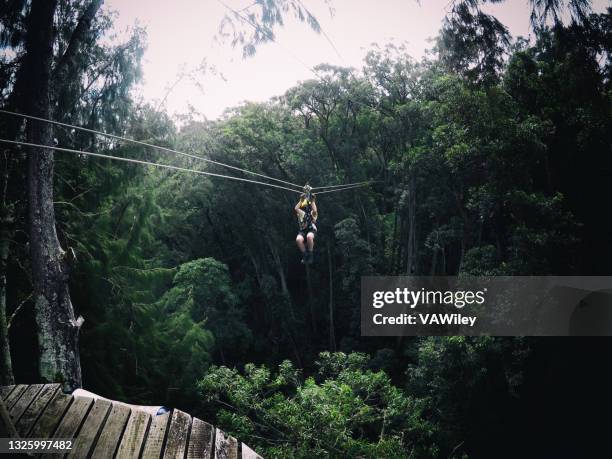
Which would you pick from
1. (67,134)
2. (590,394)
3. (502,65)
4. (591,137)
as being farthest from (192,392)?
(591,137)

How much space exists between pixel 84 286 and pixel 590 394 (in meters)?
14.3

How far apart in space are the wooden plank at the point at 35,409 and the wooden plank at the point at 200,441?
95cm

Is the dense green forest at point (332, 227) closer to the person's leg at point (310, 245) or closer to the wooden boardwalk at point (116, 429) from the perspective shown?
the person's leg at point (310, 245)

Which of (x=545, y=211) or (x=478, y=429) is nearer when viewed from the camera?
(x=545, y=211)

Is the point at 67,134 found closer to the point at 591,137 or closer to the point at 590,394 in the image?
the point at 591,137

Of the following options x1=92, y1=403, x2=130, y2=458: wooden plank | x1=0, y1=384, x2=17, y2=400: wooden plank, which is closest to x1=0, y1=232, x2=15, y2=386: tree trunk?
x1=0, y1=384, x2=17, y2=400: wooden plank

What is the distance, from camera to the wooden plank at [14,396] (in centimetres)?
254

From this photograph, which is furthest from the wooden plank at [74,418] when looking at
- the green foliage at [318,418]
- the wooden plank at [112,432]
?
the green foliage at [318,418]

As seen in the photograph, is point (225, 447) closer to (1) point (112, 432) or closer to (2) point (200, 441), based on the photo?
(2) point (200, 441)

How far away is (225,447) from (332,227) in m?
16.6

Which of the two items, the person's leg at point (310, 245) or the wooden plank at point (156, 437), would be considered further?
the person's leg at point (310, 245)

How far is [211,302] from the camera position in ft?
57.1

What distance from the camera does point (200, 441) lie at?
213cm

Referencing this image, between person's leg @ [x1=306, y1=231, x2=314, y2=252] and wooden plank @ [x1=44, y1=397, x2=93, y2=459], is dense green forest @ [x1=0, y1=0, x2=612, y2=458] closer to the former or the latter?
person's leg @ [x1=306, y1=231, x2=314, y2=252]
